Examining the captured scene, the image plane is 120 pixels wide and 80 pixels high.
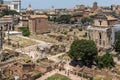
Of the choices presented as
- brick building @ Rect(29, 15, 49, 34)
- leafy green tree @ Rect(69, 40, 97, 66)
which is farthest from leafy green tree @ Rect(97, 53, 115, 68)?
brick building @ Rect(29, 15, 49, 34)

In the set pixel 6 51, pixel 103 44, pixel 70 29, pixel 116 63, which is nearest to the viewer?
pixel 116 63

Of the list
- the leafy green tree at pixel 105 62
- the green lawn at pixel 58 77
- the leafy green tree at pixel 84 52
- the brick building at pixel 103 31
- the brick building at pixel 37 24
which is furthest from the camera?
the brick building at pixel 37 24

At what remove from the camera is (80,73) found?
43875 millimetres

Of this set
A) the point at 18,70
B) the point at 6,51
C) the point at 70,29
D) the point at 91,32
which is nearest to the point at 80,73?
the point at 18,70

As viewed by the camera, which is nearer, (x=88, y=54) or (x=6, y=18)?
(x=88, y=54)

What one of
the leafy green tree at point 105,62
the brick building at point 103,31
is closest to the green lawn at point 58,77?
the leafy green tree at point 105,62

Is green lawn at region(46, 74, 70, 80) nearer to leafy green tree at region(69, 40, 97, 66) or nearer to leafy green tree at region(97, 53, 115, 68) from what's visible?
leafy green tree at region(69, 40, 97, 66)

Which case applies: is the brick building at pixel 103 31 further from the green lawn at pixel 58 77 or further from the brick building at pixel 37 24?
the brick building at pixel 37 24

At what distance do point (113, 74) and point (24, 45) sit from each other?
1090 inches

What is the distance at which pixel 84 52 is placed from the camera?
159ft

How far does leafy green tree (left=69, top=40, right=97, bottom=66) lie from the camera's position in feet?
159

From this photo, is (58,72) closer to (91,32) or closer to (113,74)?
(113,74)

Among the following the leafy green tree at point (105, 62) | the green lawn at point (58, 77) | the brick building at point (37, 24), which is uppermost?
the brick building at point (37, 24)

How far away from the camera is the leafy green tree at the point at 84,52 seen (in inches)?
1908
